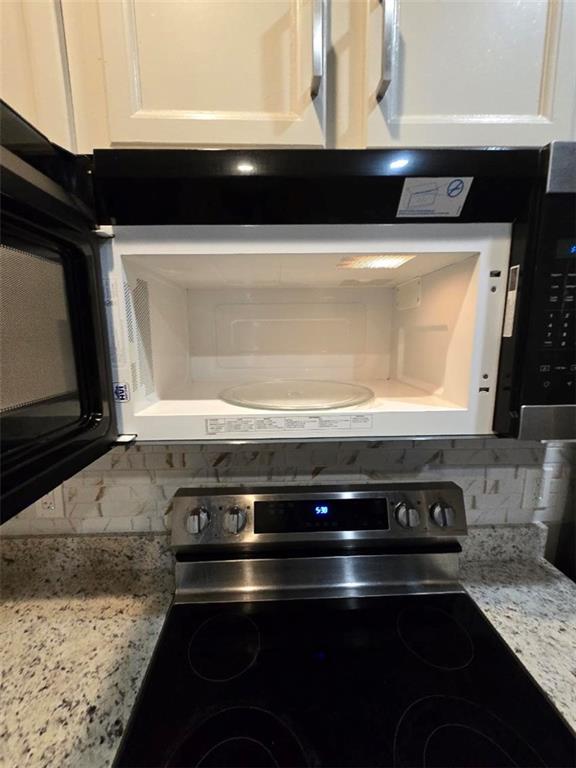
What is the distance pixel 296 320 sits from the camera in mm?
895

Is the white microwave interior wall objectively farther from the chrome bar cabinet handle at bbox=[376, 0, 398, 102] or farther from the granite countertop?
the granite countertop

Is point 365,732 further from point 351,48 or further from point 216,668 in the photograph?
point 351,48

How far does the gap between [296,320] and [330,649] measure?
71 centimetres

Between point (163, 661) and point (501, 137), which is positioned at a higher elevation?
point (501, 137)

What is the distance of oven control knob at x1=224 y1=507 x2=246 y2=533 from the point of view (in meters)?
0.74

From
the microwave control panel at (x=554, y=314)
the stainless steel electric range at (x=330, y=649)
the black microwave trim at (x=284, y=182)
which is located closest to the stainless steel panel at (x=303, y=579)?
the stainless steel electric range at (x=330, y=649)

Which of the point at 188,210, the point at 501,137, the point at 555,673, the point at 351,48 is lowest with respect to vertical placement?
the point at 555,673

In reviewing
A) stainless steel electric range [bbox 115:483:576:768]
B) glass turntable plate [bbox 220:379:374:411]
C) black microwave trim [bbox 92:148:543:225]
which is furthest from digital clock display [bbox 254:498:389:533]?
black microwave trim [bbox 92:148:543:225]

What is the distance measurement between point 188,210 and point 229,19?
0.95 feet

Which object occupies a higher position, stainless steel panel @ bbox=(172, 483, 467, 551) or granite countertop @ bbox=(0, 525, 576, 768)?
stainless steel panel @ bbox=(172, 483, 467, 551)

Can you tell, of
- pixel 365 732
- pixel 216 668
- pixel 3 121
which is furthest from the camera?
pixel 216 668

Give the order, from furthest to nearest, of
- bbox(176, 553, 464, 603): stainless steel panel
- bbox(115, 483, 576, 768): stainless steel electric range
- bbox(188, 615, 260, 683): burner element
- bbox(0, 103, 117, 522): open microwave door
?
1. bbox(176, 553, 464, 603): stainless steel panel
2. bbox(188, 615, 260, 683): burner element
3. bbox(115, 483, 576, 768): stainless steel electric range
4. bbox(0, 103, 117, 522): open microwave door

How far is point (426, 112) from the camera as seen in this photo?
0.53 meters

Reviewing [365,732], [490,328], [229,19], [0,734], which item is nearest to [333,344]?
[490,328]
